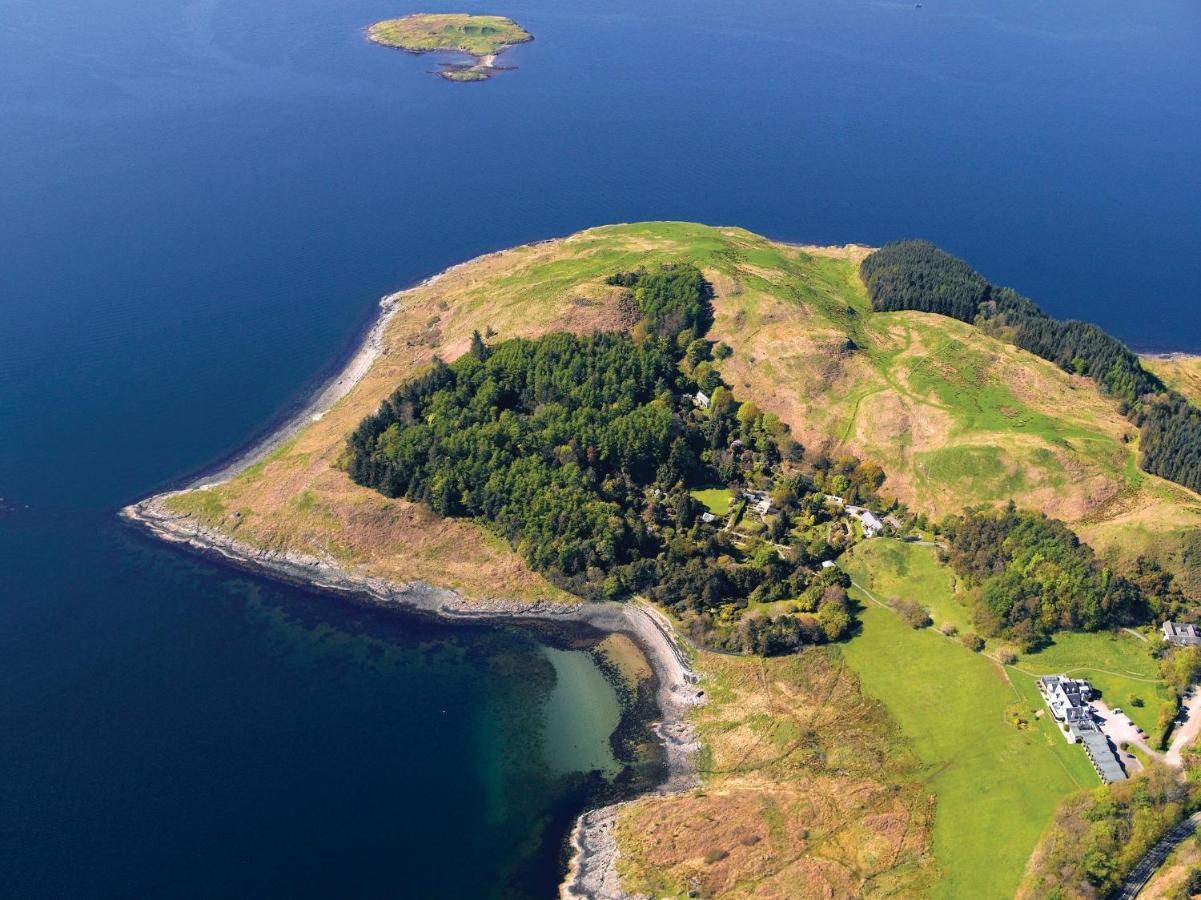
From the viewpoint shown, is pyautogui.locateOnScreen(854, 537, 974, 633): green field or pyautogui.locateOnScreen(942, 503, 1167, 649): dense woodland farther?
pyautogui.locateOnScreen(854, 537, 974, 633): green field

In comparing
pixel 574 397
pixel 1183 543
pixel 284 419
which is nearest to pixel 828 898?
pixel 1183 543

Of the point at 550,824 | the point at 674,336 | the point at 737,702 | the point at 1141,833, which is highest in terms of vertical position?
the point at 674,336

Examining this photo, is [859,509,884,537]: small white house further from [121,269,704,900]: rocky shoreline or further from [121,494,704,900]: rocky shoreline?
[121,494,704,900]: rocky shoreline

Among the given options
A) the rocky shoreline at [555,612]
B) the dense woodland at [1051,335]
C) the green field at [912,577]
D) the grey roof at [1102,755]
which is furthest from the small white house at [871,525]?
the dense woodland at [1051,335]

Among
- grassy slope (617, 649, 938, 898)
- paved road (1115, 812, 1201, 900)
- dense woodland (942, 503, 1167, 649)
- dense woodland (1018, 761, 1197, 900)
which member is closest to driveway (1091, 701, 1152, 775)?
dense woodland (1018, 761, 1197, 900)

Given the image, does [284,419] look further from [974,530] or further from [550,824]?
[974,530]

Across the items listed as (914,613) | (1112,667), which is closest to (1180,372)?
(1112,667)
